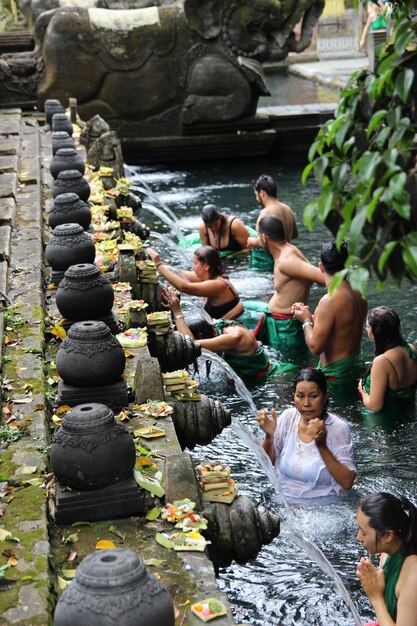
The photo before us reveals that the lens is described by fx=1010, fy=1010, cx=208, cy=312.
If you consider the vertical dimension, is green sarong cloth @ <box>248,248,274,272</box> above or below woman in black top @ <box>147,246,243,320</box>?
below

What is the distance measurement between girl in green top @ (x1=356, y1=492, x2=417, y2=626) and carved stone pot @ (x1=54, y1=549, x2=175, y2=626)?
1.71m

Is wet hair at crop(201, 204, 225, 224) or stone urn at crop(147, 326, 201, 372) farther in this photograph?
wet hair at crop(201, 204, 225, 224)

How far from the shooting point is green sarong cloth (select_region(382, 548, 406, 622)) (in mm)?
4797

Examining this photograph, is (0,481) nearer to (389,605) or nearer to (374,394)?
(389,605)

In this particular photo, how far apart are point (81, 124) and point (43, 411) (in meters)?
12.2

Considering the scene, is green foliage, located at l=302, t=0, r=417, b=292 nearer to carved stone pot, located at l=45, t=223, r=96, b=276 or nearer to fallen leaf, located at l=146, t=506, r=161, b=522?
fallen leaf, located at l=146, t=506, r=161, b=522

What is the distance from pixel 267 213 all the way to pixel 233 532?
23.7ft

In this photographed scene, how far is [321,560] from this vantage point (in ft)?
19.9

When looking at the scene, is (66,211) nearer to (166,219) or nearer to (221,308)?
(221,308)

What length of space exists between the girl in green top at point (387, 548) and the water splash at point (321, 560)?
67cm

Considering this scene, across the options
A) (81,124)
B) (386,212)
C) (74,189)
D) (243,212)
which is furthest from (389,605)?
(81,124)

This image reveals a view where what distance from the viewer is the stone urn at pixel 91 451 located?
4523 millimetres

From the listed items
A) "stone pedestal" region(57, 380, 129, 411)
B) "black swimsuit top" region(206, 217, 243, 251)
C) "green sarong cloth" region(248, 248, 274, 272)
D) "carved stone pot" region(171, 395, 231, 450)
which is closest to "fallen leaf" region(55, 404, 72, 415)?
"stone pedestal" region(57, 380, 129, 411)

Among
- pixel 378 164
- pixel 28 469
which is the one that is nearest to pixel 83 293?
pixel 28 469
